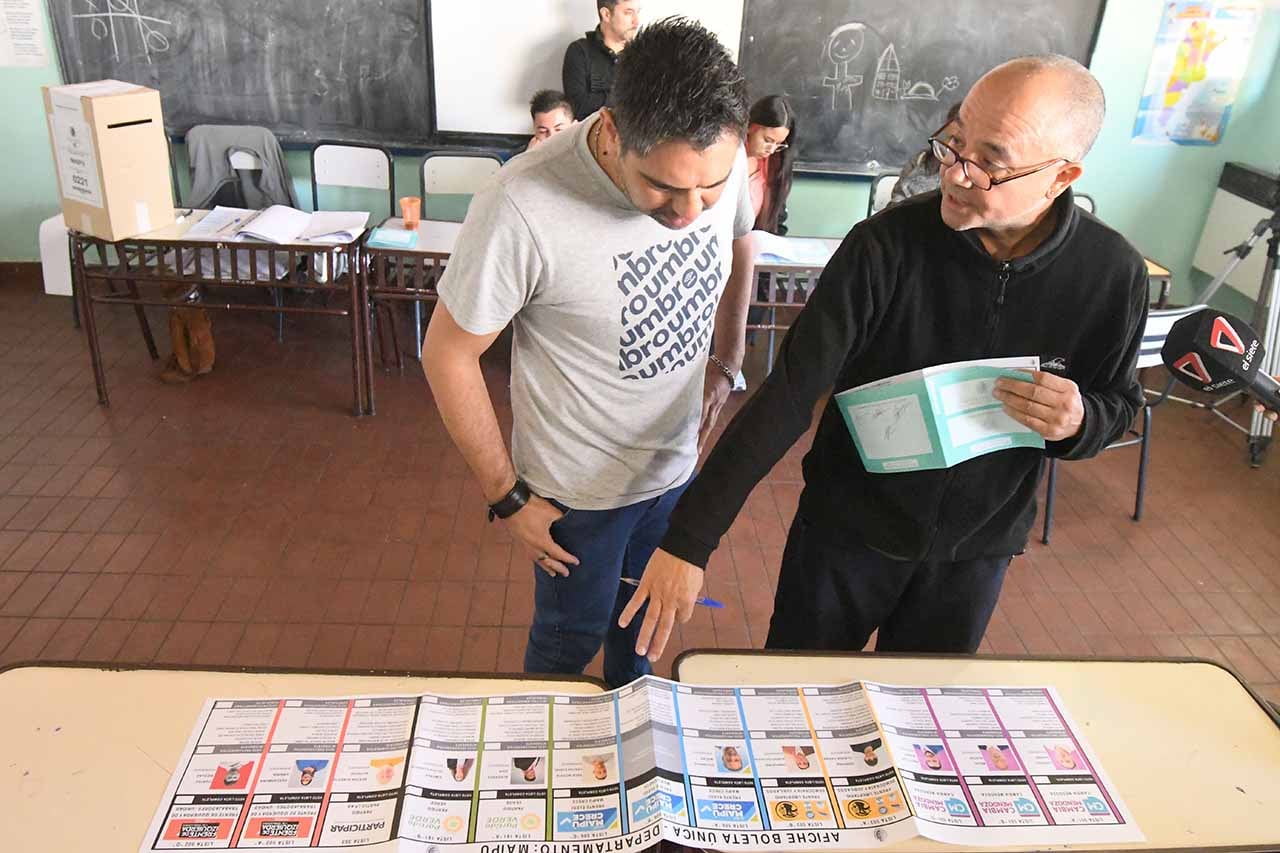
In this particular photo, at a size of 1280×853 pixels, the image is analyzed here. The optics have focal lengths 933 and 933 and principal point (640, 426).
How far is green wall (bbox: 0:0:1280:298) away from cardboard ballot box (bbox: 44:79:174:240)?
48.6 inches

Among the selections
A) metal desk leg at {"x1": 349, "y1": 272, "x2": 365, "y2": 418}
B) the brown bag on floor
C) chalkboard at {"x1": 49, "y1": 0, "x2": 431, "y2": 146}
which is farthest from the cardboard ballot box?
chalkboard at {"x1": 49, "y1": 0, "x2": 431, "y2": 146}

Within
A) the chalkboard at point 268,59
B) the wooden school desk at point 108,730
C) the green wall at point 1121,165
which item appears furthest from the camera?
the green wall at point 1121,165

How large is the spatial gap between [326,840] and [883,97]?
172 inches

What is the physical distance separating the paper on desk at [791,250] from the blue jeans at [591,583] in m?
1.94

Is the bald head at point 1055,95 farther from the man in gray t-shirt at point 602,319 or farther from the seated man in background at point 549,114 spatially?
the seated man in background at point 549,114

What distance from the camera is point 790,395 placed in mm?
1374

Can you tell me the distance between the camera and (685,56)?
1.22 metres

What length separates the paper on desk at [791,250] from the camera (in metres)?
3.65

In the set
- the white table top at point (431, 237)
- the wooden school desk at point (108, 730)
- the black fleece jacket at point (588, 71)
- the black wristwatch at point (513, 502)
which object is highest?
the black fleece jacket at point (588, 71)

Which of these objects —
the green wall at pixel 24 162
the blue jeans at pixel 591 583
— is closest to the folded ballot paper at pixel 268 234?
the green wall at pixel 24 162

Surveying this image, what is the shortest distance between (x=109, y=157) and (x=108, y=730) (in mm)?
2758

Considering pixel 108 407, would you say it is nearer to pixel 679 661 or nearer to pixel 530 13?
pixel 530 13

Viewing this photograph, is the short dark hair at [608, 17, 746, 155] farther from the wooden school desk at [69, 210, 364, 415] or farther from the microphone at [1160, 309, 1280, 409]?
the wooden school desk at [69, 210, 364, 415]

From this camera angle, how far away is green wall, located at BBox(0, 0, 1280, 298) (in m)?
4.50
